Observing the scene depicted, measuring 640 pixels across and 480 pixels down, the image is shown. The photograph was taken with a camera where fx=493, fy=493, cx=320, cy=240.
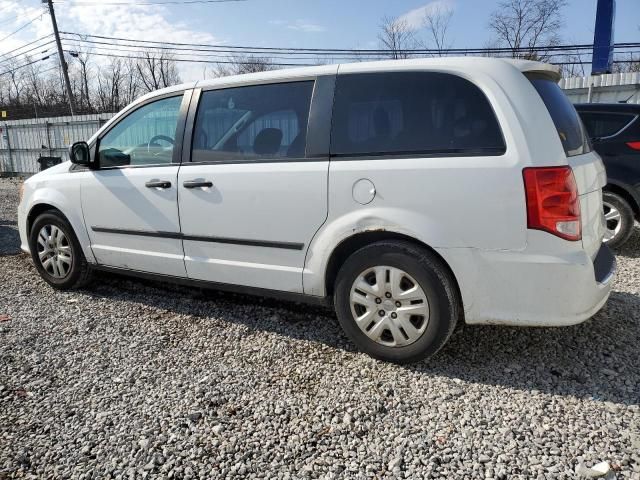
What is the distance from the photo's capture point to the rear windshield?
2.75 m

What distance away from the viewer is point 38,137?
1811 cm

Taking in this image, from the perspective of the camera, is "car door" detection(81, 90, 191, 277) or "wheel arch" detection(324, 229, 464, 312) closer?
"wheel arch" detection(324, 229, 464, 312)

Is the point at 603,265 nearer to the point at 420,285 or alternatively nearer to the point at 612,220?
the point at 420,285

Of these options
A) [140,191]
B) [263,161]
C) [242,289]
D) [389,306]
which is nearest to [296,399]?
[389,306]

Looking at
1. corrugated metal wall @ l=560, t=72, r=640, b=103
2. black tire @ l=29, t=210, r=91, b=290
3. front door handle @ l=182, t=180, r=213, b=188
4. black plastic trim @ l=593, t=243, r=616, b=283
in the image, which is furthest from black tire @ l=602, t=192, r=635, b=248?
black tire @ l=29, t=210, r=91, b=290

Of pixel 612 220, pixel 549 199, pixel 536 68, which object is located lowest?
pixel 612 220

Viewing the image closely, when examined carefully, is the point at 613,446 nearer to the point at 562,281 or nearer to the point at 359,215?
the point at 562,281

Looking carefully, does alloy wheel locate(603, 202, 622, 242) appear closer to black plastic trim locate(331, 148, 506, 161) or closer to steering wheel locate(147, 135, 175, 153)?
black plastic trim locate(331, 148, 506, 161)

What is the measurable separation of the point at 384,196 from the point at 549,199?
860 millimetres

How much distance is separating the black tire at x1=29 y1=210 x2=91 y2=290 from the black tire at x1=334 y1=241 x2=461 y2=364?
103 inches

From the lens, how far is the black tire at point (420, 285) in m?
2.76

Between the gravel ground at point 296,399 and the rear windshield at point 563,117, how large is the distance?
1.30 meters

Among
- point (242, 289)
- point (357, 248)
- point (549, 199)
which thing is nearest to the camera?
point (549, 199)

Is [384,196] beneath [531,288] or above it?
above
